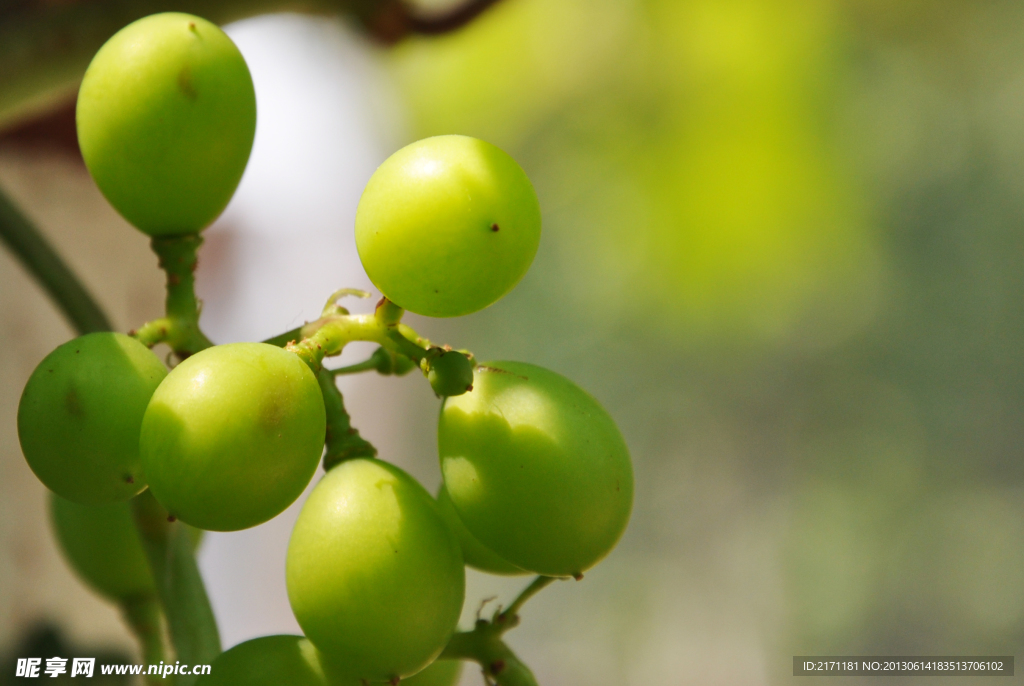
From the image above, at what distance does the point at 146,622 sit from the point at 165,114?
0.26 m

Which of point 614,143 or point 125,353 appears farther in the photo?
point 614,143

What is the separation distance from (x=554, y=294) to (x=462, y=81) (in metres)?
0.23

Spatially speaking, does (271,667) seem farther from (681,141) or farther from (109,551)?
(681,141)

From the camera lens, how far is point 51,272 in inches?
14.2

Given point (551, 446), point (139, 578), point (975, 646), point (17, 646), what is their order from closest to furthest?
1. point (551, 446)
2. point (139, 578)
3. point (17, 646)
4. point (975, 646)

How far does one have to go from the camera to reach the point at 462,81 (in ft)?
2.47

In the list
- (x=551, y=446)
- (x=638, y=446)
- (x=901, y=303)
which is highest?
(x=551, y=446)

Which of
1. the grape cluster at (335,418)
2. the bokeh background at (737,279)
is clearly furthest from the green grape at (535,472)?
the bokeh background at (737,279)

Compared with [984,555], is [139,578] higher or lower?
higher

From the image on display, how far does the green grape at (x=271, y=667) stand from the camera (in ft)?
0.92

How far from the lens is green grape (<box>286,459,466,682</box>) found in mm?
239

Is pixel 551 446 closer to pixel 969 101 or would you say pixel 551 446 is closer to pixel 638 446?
pixel 638 446

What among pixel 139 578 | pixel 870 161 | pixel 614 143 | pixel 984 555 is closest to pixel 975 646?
pixel 984 555

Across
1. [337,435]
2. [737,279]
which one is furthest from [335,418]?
[737,279]
